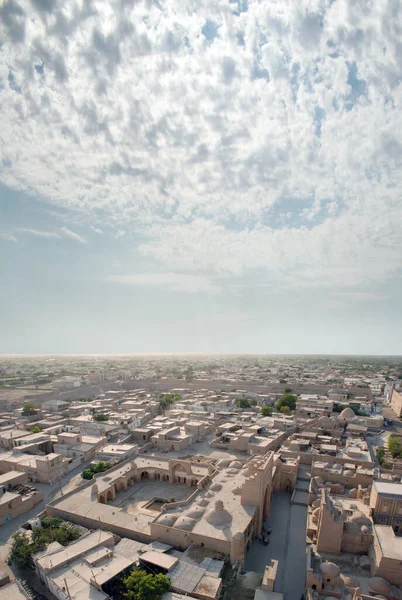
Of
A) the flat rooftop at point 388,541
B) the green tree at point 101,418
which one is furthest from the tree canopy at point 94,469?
the flat rooftop at point 388,541

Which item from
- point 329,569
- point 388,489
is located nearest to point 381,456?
point 388,489

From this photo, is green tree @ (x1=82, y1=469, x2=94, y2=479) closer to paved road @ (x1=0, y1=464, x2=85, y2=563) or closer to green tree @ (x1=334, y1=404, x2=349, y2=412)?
paved road @ (x1=0, y1=464, x2=85, y2=563)

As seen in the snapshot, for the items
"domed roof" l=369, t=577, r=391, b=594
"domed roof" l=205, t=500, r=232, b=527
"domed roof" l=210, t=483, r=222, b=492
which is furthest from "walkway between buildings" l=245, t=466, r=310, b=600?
"domed roof" l=210, t=483, r=222, b=492

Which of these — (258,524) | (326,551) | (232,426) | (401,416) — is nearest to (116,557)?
(258,524)

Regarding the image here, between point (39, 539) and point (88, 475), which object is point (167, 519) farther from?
point (88, 475)

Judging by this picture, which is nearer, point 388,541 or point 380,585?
point 380,585

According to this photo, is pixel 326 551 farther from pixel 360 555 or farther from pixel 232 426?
pixel 232 426

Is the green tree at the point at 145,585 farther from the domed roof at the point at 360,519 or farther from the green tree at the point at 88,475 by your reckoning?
the green tree at the point at 88,475

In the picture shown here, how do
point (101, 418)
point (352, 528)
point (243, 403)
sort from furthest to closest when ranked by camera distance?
1. point (243, 403)
2. point (101, 418)
3. point (352, 528)
